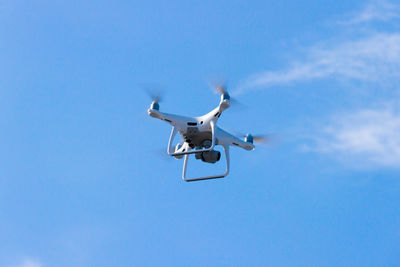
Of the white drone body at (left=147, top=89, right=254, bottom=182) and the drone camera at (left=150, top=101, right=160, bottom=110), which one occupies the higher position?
the drone camera at (left=150, top=101, right=160, bottom=110)

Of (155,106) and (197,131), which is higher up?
(155,106)

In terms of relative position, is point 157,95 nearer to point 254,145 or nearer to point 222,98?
point 222,98

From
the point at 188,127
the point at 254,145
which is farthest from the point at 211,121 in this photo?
the point at 254,145

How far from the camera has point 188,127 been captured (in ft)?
216

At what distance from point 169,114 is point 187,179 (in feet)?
16.8

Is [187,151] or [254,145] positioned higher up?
[254,145]

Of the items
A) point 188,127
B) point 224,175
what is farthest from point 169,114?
point 224,175

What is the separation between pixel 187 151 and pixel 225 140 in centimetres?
473

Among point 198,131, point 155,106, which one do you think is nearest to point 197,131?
point 198,131

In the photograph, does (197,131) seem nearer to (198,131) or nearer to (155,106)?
(198,131)

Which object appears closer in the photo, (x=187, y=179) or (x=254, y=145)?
(x=187, y=179)

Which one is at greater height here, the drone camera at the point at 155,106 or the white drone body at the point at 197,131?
the drone camera at the point at 155,106

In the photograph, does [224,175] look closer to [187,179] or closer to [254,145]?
[187,179]

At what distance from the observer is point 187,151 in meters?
64.3
